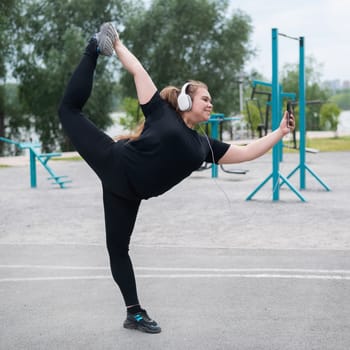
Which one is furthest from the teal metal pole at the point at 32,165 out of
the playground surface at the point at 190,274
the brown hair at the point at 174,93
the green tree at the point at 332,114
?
the green tree at the point at 332,114

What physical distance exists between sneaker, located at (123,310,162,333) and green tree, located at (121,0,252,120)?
96.3 feet

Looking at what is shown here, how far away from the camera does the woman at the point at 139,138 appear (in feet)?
11.1

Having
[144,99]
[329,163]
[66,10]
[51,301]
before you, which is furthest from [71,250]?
[66,10]

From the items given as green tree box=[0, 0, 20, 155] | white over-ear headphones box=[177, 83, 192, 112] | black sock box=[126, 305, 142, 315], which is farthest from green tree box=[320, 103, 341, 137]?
white over-ear headphones box=[177, 83, 192, 112]

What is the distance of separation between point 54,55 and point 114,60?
3227 millimetres

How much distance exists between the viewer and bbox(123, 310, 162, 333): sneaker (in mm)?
3746

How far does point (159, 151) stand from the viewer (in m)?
3.36

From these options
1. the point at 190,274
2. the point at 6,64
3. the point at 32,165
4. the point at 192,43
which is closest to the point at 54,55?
the point at 6,64

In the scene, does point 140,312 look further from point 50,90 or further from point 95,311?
point 50,90

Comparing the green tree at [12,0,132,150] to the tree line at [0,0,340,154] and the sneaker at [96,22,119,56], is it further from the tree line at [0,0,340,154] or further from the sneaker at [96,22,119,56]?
the sneaker at [96,22,119,56]

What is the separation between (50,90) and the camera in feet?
102

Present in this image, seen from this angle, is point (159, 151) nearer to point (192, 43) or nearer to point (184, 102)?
point (184, 102)

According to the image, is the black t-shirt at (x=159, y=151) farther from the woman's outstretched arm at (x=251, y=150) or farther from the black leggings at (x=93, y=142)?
the woman's outstretched arm at (x=251, y=150)

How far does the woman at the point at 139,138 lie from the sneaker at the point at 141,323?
586 mm
